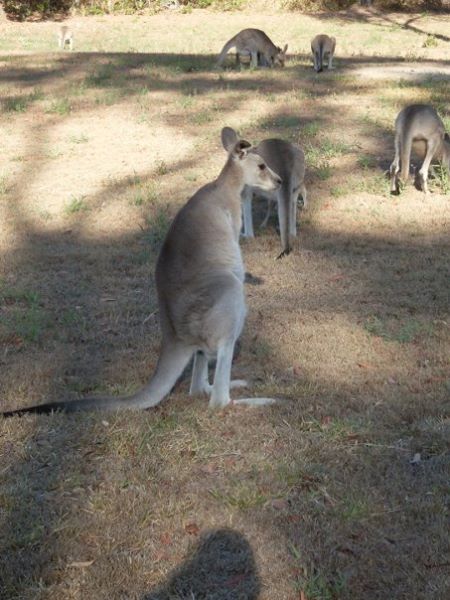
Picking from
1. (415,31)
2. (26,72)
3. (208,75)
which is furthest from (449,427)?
(415,31)

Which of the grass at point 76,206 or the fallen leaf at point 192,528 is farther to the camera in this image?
the grass at point 76,206

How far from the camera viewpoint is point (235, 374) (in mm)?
5156

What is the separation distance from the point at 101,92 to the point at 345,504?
11162 mm

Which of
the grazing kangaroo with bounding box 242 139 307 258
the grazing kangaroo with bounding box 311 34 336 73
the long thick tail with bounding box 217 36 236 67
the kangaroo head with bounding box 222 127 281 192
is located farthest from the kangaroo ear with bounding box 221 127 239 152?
the long thick tail with bounding box 217 36 236 67

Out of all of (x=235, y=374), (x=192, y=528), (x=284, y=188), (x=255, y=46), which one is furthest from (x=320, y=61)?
(x=192, y=528)

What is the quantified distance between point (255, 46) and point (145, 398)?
13.7 metres

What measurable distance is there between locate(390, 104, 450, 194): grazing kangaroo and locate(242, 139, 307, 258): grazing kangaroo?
127 cm

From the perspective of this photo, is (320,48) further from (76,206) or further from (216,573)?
(216,573)

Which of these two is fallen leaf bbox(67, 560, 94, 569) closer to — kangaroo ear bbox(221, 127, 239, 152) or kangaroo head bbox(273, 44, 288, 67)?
kangaroo ear bbox(221, 127, 239, 152)

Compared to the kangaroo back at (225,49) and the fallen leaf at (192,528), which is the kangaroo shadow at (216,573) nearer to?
the fallen leaf at (192,528)

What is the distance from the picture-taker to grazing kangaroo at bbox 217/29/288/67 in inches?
653

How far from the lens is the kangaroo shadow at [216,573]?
3.07 meters

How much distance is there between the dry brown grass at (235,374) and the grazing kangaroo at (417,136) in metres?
A: 0.22

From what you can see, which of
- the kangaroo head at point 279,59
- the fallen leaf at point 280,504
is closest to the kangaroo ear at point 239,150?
the fallen leaf at point 280,504
